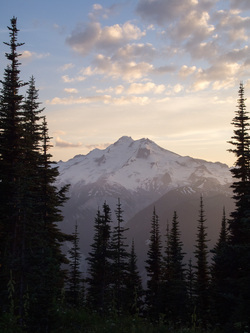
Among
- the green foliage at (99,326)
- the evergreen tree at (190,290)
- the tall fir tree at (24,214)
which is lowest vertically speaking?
the evergreen tree at (190,290)

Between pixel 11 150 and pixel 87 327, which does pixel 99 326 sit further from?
pixel 11 150

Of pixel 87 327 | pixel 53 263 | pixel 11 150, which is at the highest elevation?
pixel 11 150

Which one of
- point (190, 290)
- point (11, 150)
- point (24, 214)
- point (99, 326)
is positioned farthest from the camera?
point (190, 290)

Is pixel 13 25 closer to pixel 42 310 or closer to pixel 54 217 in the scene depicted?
pixel 54 217

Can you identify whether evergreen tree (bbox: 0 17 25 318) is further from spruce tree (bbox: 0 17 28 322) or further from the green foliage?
the green foliage

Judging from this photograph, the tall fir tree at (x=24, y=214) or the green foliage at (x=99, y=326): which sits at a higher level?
the tall fir tree at (x=24, y=214)

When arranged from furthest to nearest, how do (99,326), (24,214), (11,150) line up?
(11,150)
(24,214)
(99,326)

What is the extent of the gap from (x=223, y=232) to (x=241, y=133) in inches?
813

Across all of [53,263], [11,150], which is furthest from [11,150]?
[53,263]

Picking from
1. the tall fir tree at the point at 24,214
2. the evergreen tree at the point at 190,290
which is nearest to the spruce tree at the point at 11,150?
the tall fir tree at the point at 24,214

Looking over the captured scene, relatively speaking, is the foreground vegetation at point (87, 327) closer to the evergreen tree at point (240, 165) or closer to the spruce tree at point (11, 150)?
the spruce tree at point (11, 150)

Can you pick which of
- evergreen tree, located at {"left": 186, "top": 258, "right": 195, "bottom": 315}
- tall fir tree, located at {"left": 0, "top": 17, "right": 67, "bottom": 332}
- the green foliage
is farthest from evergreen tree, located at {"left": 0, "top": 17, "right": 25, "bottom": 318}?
evergreen tree, located at {"left": 186, "top": 258, "right": 195, "bottom": 315}

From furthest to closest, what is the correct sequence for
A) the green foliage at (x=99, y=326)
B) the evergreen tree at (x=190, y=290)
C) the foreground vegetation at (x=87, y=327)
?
the evergreen tree at (x=190, y=290)
the green foliage at (x=99, y=326)
the foreground vegetation at (x=87, y=327)

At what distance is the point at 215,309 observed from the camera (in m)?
14.5
